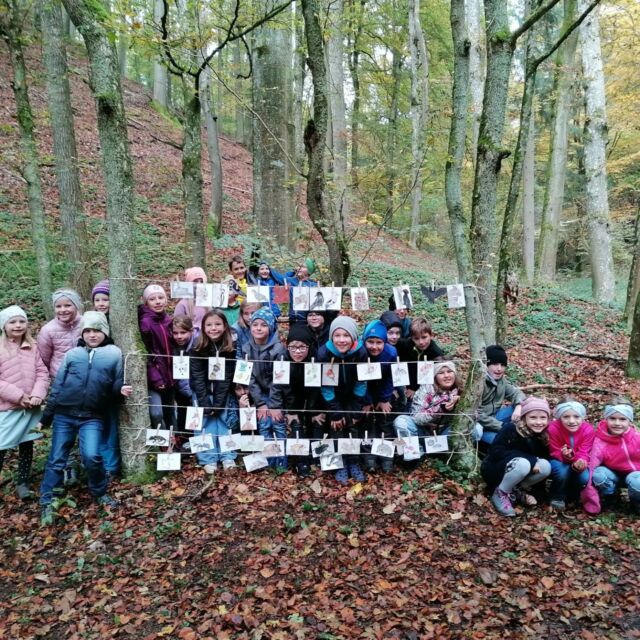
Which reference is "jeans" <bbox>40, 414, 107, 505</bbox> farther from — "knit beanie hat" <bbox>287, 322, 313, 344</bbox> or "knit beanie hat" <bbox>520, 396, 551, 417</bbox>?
"knit beanie hat" <bbox>520, 396, 551, 417</bbox>

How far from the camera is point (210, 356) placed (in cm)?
483

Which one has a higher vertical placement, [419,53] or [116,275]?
[419,53]

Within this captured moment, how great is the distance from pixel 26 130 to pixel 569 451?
314 inches

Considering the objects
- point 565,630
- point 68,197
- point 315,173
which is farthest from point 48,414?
point 68,197

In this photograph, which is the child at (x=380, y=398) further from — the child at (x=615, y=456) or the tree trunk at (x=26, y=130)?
the tree trunk at (x=26, y=130)

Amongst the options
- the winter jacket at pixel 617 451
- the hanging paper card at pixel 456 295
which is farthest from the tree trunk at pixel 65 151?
the winter jacket at pixel 617 451

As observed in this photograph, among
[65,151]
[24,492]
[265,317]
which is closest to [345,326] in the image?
[265,317]

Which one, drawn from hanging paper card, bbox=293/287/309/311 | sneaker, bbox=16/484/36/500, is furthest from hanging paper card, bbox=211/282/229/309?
sneaker, bbox=16/484/36/500

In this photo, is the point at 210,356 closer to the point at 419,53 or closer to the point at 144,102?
the point at 419,53

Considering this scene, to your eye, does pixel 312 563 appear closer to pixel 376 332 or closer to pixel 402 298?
pixel 376 332

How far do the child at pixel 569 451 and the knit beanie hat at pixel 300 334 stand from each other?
8.13 ft

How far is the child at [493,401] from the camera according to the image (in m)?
4.82

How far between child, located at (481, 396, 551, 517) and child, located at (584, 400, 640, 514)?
45 centimetres

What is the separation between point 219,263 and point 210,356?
578 cm
